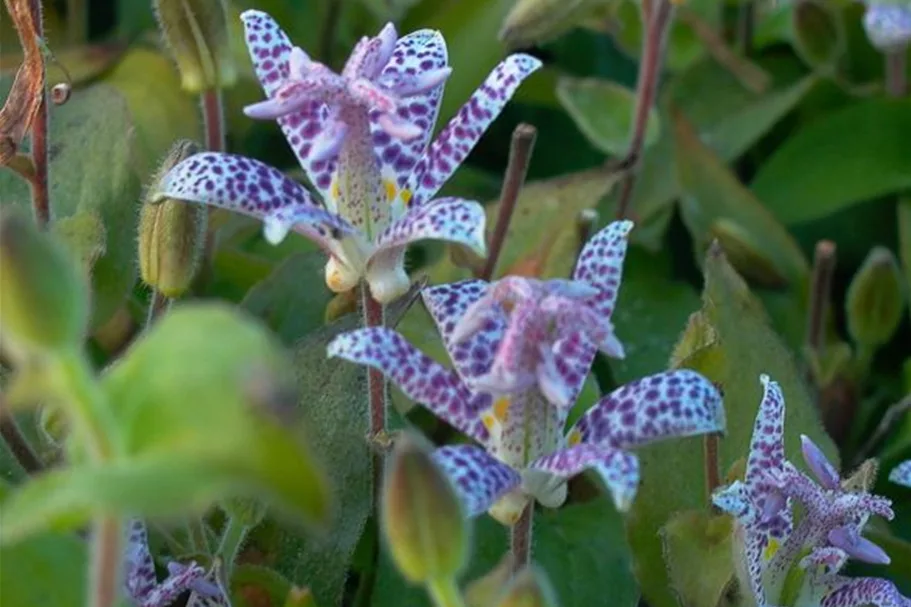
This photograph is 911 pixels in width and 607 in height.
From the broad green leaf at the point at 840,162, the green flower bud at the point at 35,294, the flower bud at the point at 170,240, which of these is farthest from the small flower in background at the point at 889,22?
the green flower bud at the point at 35,294

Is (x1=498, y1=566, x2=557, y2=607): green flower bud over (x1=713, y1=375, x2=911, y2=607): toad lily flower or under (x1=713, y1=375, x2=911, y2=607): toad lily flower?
over

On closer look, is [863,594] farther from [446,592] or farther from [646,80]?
[646,80]

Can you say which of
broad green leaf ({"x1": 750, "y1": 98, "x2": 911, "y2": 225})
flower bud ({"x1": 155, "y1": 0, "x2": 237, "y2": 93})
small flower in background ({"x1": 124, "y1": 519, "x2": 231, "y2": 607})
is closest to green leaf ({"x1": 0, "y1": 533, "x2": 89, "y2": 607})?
small flower in background ({"x1": 124, "y1": 519, "x2": 231, "y2": 607})

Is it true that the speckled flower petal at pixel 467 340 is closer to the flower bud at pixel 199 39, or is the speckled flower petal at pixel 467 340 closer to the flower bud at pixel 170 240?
the flower bud at pixel 170 240

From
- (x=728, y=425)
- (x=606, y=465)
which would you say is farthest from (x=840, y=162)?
(x=606, y=465)

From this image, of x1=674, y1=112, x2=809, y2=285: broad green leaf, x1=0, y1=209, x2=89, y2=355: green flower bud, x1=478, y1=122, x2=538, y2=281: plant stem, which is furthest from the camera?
x1=674, y1=112, x2=809, y2=285: broad green leaf

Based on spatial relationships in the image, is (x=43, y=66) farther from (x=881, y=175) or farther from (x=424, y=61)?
(x=881, y=175)

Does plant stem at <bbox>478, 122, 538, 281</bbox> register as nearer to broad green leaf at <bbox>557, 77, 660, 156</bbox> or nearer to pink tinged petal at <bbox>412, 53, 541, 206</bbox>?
pink tinged petal at <bbox>412, 53, 541, 206</bbox>
